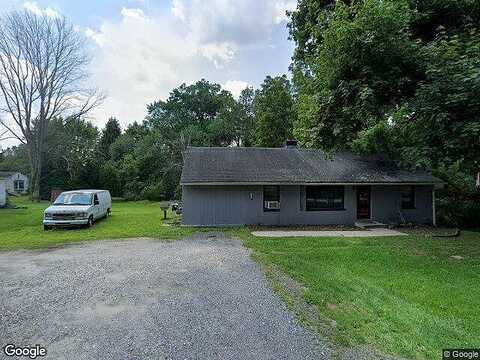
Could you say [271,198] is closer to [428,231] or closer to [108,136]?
[428,231]

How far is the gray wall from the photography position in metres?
15.8

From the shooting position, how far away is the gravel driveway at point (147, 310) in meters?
4.09

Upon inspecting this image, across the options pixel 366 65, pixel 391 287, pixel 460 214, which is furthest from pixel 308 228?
pixel 391 287

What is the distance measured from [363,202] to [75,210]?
1422cm

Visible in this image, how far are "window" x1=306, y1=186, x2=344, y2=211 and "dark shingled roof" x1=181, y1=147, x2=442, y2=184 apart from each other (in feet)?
2.45

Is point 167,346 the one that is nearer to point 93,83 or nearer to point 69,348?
point 69,348

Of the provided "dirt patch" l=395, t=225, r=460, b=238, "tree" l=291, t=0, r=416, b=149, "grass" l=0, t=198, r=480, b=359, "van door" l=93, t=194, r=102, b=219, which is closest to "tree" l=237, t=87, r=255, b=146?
"van door" l=93, t=194, r=102, b=219

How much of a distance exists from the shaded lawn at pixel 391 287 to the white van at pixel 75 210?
821 cm

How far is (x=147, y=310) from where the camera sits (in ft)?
17.4

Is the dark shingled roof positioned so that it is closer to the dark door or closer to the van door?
the dark door

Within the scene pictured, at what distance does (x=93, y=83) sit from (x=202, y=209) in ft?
84.7

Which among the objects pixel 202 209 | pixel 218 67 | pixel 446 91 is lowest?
pixel 202 209

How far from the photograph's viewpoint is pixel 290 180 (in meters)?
15.9

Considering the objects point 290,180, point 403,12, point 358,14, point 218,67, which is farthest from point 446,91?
point 218,67
